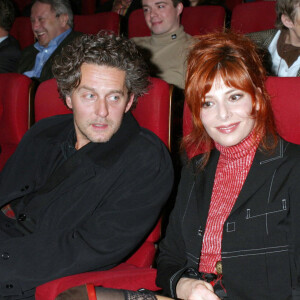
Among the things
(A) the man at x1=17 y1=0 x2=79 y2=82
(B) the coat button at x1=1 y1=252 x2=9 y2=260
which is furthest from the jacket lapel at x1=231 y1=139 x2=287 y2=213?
(A) the man at x1=17 y1=0 x2=79 y2=82

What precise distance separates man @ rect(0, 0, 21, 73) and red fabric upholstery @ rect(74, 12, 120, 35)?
1.47 feet

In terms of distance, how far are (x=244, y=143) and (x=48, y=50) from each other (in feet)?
7.10

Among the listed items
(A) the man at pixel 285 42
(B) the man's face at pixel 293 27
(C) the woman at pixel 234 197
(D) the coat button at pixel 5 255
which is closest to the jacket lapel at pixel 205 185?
(C) the woman at pixel 234 197

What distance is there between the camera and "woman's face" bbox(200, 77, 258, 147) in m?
1.30

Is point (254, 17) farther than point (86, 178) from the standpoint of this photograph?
Yes

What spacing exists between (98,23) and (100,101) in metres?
1.89

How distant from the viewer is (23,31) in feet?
12.7

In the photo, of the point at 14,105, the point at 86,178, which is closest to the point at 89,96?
the point at 86,178

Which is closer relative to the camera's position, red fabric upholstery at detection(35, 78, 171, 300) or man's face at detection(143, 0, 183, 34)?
red fabric upholstery at detection(35, 78, 171, 300)

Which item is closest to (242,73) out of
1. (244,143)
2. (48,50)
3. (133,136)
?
(244,143)

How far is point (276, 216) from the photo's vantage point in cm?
120

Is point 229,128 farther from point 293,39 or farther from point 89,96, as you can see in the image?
point 293,39

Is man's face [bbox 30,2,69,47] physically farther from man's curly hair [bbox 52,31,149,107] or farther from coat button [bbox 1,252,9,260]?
coat button [bbox 1,252,9,260]

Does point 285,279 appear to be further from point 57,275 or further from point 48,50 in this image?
point 48,50
